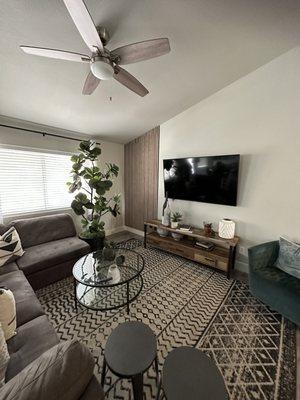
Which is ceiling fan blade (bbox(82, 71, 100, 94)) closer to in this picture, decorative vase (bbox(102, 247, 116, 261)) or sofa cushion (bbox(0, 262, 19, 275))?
decorative vase (bbox(102, 247, 116, 261))

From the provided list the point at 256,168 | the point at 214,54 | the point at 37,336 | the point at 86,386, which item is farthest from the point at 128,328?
the point at 214,54

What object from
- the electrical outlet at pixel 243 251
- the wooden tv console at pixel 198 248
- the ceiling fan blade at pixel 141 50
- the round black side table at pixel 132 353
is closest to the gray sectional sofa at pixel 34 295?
the round black side table at pixel 132 353

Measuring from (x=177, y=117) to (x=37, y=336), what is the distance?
135 inches

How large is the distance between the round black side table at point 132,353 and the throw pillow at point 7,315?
0.66 meters

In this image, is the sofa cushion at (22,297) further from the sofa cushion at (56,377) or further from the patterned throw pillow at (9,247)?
the sofa cushion at (56,377)

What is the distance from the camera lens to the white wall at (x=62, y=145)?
8.72 ft

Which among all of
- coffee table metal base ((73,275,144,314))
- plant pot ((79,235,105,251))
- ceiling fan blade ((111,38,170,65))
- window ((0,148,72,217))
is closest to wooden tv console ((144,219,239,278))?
plant pot ((79,235,105,251))

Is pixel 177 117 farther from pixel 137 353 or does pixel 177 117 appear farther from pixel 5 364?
pixel 5 364

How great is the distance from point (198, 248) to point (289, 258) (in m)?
1.13

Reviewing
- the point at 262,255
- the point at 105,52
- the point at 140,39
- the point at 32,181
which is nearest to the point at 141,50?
the point at 105,52

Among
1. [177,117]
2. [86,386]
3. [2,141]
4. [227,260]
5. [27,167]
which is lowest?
[227,260]

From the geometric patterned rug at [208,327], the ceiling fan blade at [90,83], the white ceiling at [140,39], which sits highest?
the white ceiling at [140,39]

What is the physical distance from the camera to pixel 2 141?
8.50 feet

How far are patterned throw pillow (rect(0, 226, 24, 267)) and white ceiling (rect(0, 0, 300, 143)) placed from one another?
1.70m
